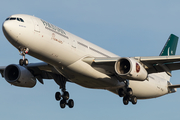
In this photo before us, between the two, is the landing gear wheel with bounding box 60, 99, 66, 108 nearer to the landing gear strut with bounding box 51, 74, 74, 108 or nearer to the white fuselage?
the landing gear strut with bounding box 51, 74, 74, 108

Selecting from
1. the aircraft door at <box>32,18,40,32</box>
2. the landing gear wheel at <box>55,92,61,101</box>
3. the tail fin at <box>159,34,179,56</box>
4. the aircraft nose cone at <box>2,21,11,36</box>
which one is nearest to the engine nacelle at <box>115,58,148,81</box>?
the aircraft door at <box>32,18,40,32</box>

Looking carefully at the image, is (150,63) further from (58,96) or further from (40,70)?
(40,70)

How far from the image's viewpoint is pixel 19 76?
34.8m

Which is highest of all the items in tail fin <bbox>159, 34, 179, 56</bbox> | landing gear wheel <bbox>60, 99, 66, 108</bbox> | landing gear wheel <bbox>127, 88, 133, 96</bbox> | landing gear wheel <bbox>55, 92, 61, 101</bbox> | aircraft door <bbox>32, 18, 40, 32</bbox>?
tail fin <bbox>159, 34, 179, 56</bbox>

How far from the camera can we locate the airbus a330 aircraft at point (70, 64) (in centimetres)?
2686

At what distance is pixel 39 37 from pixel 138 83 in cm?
1351

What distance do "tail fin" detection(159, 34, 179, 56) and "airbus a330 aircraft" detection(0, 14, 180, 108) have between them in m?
6.92

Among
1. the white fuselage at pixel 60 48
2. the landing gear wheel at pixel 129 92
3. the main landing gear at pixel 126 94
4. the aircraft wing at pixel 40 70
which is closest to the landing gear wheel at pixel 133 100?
the main landing gear at pixel 126 94

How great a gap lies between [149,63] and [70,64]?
7335 mm

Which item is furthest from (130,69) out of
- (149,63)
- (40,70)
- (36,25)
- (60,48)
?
(40,70)

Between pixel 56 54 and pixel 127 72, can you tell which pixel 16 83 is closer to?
pixel 56 54

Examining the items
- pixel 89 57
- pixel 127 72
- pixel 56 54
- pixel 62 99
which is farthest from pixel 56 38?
pixel 62 99

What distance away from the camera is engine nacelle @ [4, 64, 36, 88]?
114 ft

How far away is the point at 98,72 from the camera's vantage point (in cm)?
Answer: 3095
